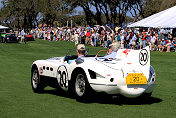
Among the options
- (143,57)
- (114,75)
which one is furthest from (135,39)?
(114,75)

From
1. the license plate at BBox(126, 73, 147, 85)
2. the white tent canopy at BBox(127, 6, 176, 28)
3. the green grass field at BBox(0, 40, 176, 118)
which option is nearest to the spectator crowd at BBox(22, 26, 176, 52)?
the white tent canopy at BBox(127, 6, 176, 28)

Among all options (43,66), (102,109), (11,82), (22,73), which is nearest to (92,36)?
(22,73)

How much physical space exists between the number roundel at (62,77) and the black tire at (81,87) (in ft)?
1.27

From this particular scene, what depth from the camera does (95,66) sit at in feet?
26.3

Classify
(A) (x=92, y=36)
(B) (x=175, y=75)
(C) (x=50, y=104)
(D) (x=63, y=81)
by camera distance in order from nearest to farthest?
1. (C) (x=50, y=104)
2. (D) (x=63, y=81)
3. (B) (x=175, y=75)
4. (A) (x=92, y=36)

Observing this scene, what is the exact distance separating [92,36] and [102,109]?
32087mm

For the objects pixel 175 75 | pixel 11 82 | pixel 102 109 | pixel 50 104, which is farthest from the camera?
pixel 175 75

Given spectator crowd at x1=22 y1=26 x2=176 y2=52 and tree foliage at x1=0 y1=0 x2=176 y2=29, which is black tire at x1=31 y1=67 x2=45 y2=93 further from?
tree foliage at x1=0 y1=0 x2=176 y2=29

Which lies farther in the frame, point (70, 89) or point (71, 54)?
point (71, 54)

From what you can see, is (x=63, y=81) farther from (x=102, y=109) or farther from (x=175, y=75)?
(x=175, y=75)

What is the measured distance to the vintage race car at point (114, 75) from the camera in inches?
308

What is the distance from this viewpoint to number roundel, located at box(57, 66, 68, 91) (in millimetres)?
8906

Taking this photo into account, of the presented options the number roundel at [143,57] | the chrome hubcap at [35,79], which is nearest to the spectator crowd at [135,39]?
the chrome hubcap at [35,79]

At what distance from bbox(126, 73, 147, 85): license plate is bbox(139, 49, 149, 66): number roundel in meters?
0.33
